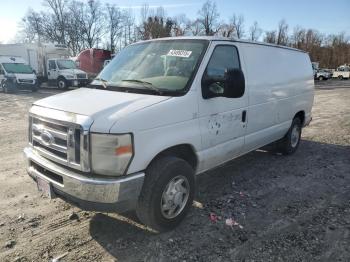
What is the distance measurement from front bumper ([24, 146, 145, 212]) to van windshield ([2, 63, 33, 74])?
2085 cm

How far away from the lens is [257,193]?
4.91 m

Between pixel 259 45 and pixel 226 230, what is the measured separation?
310 centimetres

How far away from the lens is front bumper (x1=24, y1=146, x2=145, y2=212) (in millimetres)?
3104

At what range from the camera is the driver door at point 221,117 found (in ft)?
13.3

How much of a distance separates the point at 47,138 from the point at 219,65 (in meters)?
2.31

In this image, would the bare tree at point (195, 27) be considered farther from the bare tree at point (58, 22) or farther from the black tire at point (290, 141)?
the black tire at point (290, 141)

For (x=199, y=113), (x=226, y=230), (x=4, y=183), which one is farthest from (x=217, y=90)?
(x=4, y=183)

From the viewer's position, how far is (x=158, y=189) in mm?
3473

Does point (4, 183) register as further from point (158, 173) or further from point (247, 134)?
point (247, 134)

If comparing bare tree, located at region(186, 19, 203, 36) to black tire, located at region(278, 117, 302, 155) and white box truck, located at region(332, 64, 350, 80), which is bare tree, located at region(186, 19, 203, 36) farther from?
black tire, located at region(278, 117, 302, 155)

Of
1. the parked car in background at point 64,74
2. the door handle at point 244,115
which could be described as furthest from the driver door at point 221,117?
the parked car in background at point 64,74

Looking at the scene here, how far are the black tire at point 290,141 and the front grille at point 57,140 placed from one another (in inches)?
185

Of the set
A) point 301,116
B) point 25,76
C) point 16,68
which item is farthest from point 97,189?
point 16,68

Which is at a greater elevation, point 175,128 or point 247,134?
point 175,128
